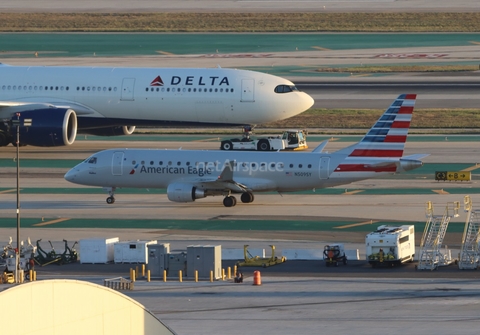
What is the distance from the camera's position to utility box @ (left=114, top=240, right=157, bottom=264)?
5025 centimetres

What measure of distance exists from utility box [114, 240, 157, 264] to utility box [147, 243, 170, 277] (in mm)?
1726

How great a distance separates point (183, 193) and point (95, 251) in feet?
34.0

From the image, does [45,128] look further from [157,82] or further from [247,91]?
[247,91]

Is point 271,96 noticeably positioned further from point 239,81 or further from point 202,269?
point 202,269

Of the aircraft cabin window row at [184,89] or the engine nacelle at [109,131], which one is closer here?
the aircraft cabin window row at [184,89]

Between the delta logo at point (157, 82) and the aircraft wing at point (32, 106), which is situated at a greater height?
the delta logo at point (157, 82)

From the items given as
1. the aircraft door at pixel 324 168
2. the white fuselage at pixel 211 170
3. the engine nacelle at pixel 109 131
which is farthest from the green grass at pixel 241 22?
the aircraft door at pixel 324 168

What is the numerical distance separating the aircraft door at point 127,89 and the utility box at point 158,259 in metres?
29.9

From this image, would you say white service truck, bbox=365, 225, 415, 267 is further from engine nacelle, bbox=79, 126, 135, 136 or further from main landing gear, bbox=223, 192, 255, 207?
engine nacelle, bbox=79, 126, 135, 136

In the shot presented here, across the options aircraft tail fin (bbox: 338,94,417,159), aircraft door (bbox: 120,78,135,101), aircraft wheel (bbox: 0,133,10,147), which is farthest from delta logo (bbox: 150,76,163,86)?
aircraft tail fin (bbox: 338,94,417,159)

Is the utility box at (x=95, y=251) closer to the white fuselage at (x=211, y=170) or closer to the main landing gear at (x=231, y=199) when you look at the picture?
the white fuselage at (x=211, y=170)

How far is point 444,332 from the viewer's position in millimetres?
36844

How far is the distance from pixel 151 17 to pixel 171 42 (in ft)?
63.0

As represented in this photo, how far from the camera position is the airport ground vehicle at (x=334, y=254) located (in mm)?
48719
